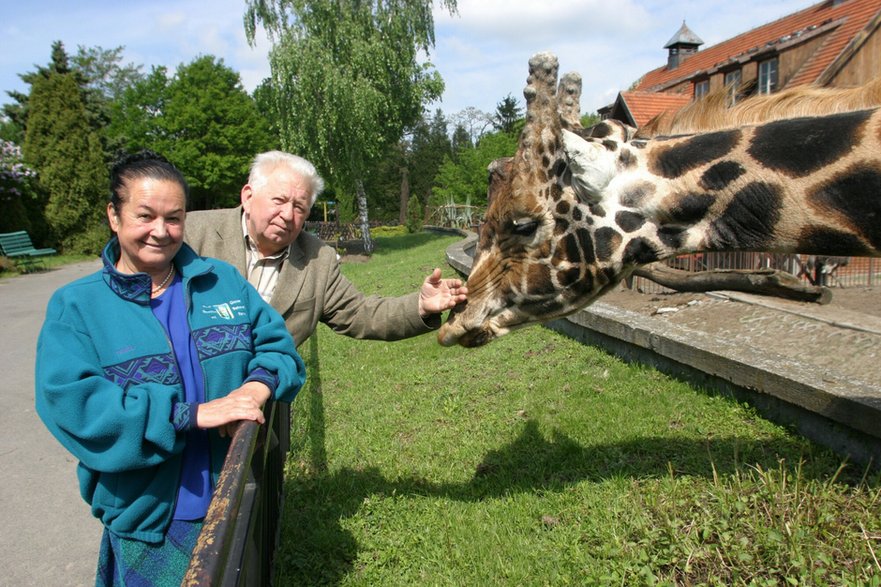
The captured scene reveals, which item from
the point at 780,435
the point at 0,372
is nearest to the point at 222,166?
the point at 0,372

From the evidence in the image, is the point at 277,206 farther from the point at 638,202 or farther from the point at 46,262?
the point at 46,262

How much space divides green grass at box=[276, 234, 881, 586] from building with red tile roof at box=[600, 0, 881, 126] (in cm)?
765

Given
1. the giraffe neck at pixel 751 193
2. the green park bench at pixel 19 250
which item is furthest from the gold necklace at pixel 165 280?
the green park bench at pixel 19 250

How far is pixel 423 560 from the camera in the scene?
3.73m

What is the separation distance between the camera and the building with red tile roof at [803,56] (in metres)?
16.6

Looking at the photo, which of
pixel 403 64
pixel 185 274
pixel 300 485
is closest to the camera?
pixel 185 274

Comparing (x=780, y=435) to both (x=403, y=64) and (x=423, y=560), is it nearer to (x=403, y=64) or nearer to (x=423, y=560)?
(x=423, y=560)

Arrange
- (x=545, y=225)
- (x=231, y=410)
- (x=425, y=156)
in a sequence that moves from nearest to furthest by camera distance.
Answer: (x=231, y=410), (x=545, y=225), (x=425, y=156)

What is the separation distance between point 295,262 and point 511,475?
2211 millimetres

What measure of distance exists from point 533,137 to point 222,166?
1523 inches

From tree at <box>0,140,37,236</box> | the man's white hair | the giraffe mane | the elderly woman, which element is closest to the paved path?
the elderly woman

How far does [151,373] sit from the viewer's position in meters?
2.20

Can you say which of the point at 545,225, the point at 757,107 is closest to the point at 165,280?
the point at 545,225

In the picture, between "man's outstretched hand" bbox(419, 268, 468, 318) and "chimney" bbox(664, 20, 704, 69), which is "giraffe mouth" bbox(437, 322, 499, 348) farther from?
"chimney" bbox(664, 20, 704, 69)
